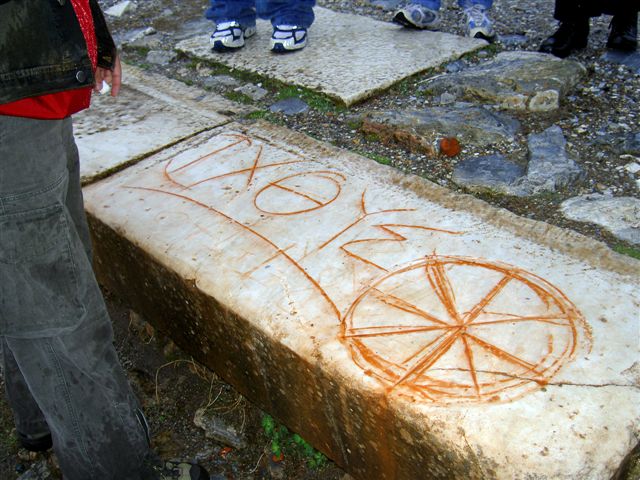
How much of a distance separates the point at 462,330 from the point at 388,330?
0.54ft

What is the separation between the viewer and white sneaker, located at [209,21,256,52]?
3.40 meters

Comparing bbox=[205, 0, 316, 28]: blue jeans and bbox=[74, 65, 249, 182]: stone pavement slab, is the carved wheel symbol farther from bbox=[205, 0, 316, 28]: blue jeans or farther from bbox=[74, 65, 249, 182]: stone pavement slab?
bbox=[205, 0, 316, 28]: blue jeans

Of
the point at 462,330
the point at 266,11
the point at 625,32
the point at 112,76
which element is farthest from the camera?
the point at 266,11

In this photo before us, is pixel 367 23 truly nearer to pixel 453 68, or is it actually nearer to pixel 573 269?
pixel 453 68

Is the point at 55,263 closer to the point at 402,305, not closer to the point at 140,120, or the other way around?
the point at 402,305

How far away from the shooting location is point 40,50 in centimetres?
128

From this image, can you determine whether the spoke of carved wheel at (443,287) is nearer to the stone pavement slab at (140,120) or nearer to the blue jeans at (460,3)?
the stone pavement slab at (140,120)

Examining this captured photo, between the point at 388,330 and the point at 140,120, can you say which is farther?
the point at 140,120

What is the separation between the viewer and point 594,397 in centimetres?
132

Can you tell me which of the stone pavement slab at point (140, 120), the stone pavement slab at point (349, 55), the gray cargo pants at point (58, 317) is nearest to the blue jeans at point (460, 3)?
the stone pavement slab at point (349, 55)

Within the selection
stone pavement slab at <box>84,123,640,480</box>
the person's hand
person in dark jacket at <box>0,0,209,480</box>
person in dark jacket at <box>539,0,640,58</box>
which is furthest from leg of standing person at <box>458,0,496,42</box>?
person in dark jacket at <box>0,0,209,480</box>

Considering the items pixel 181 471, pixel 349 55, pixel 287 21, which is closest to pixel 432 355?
pixel 181 471

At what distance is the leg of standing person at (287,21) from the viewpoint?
3.30 metres

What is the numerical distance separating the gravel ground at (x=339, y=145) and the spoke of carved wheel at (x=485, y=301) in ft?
1.64
